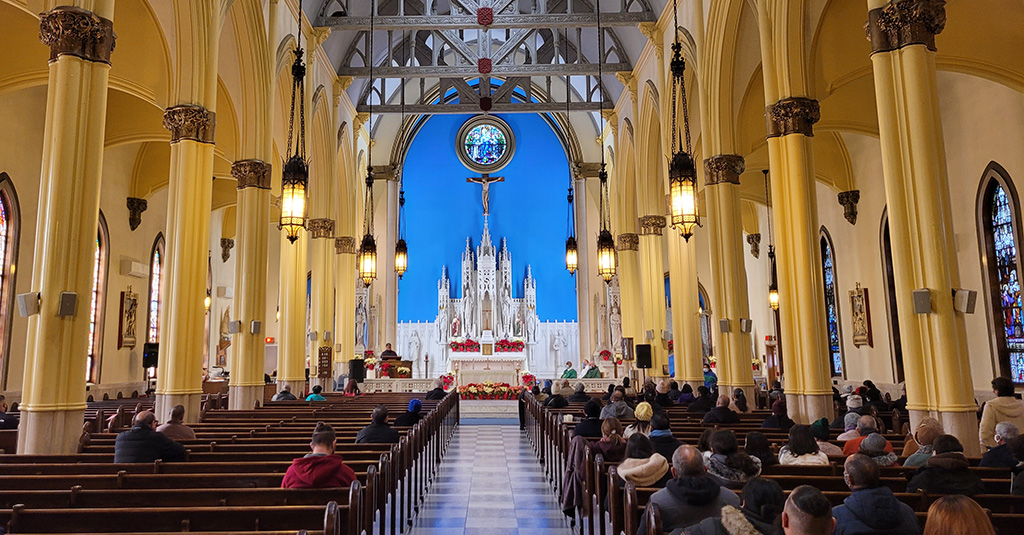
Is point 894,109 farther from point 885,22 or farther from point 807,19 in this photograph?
point 807,19

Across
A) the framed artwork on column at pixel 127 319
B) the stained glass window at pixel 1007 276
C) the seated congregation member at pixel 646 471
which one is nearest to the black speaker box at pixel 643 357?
the stained glass window at pixel 1007 276

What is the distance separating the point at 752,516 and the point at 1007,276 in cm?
1331

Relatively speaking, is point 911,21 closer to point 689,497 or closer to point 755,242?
point 689,497

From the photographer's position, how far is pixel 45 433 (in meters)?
7.77

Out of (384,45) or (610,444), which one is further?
(384,45)

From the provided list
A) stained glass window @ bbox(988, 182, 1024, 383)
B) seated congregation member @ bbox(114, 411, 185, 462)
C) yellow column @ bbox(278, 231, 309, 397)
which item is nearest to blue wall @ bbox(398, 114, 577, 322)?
yellow column @ bbox(278, 231, 309, 397)

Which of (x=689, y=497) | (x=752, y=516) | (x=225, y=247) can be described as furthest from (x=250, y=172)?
(x=225, y=247)

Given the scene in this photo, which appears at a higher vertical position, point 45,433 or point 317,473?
point 45,433

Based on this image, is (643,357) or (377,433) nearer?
(377,433)

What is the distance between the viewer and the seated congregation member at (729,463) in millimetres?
4898

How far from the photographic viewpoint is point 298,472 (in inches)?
198

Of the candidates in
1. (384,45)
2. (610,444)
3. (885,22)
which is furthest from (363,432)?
(384,45)

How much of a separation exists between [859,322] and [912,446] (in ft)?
45.8

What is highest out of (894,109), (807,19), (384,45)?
(384,45)
